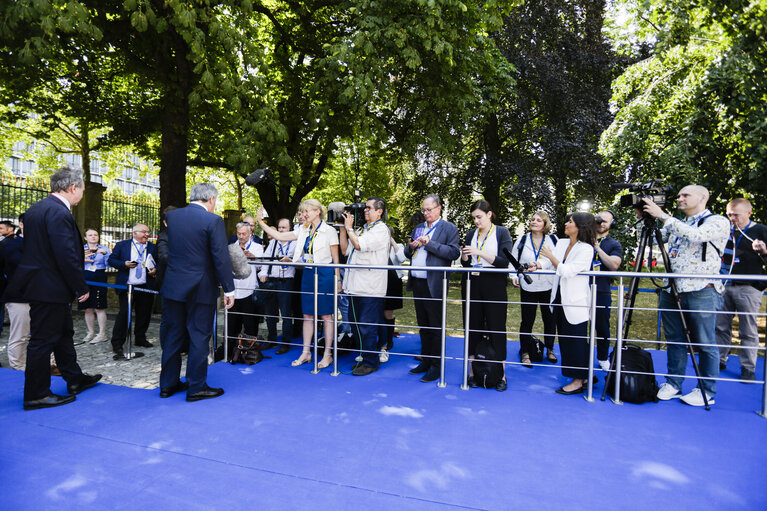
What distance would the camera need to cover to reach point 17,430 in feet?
11.1

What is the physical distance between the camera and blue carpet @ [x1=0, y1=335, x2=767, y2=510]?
2605 mm

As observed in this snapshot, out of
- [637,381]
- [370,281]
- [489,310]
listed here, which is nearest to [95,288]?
[370,281]

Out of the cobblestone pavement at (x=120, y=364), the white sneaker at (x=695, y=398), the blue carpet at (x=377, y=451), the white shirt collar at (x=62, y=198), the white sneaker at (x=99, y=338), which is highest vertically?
the white shirt collar at (x=62, y=198)

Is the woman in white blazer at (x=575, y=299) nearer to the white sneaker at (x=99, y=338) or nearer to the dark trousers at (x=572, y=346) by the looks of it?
the dark trousers at (x=572, y=346)

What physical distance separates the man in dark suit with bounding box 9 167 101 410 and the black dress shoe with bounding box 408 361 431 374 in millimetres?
3277

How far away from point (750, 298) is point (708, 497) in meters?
3.37

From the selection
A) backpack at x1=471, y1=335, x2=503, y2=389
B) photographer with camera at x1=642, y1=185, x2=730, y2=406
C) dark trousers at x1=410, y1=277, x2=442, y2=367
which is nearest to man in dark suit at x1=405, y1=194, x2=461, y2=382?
dark trousers at x1=410, y1=277, x2=442, y2=367

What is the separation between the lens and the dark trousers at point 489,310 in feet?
14.9

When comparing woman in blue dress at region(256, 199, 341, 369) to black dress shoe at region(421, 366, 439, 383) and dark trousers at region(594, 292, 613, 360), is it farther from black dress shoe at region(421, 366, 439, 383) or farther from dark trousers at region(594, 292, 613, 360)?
dark trousers at region(594, 292, 613, 360)

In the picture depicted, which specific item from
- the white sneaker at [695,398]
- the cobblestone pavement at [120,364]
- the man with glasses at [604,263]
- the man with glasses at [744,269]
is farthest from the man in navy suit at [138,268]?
the man with glasses at [744,269]

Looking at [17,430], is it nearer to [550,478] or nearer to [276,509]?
[276,509]

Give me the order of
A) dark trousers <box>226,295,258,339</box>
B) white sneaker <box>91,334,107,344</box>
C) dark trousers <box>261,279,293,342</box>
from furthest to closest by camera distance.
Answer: white sneaker <box>91,334,107,344</box>
dark trousers <box>261,279,293,342</box>
dark trousers <box>226,295,258,339</box>

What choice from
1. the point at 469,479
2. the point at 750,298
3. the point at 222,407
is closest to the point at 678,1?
the point at 750,298

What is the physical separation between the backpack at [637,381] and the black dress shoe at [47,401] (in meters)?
4.79
